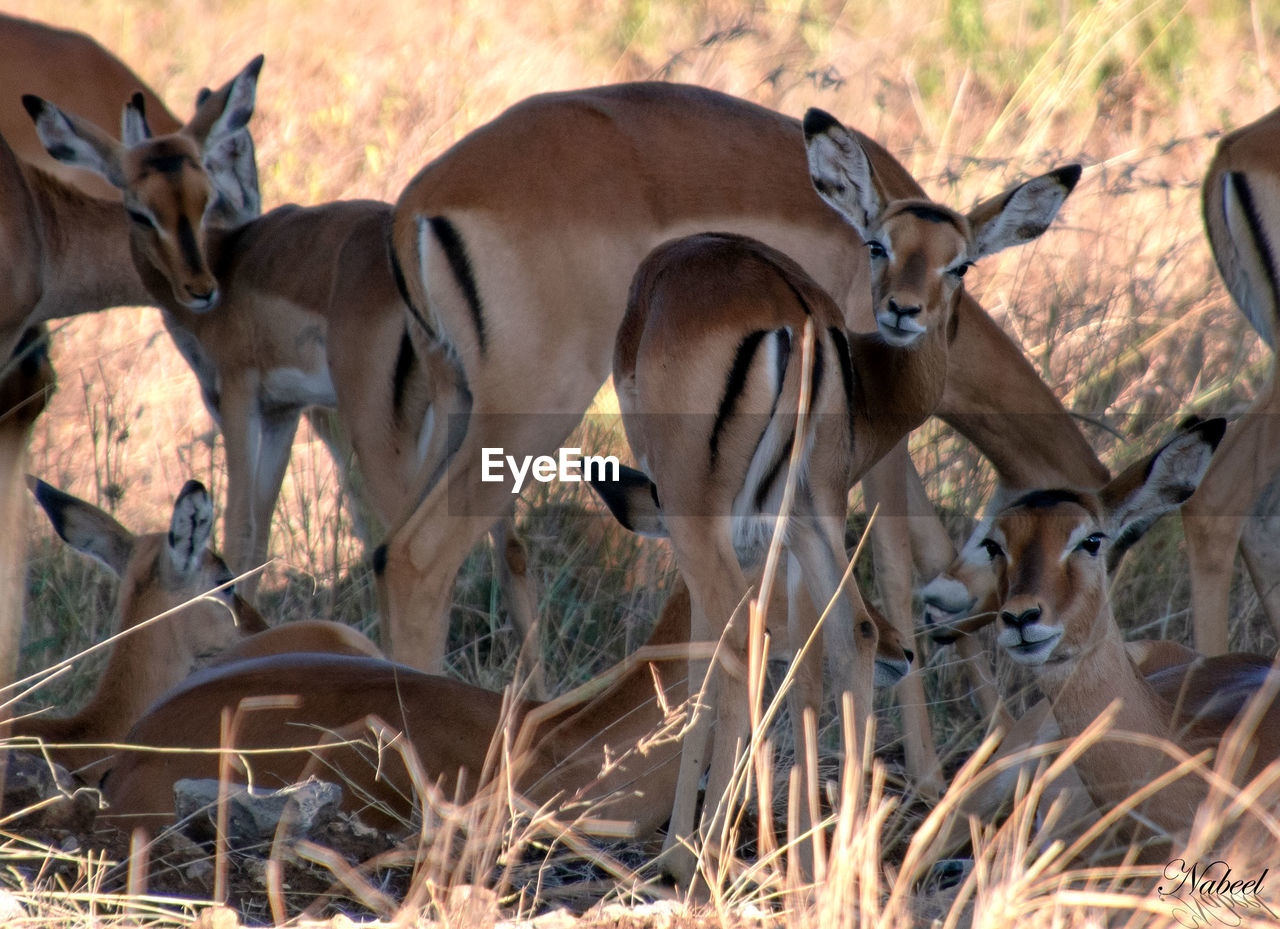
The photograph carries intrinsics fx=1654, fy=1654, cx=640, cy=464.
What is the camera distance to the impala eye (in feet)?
10.9

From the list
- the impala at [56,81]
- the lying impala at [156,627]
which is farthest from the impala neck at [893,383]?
the impala at [56,81]

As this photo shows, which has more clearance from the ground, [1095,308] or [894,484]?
[1095,308]

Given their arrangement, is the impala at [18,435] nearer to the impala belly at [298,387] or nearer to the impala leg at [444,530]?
the impala belly at [298,387]

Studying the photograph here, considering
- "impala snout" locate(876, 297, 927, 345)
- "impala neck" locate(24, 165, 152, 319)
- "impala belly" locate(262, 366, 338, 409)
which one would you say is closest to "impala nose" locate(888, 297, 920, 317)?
"impala snout" locate(876, 297, 927, 345)

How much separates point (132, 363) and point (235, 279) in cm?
181

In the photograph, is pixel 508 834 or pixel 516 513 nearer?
pixel 508 834

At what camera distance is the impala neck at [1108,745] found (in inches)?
129

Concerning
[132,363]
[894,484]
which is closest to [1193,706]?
[894,484]

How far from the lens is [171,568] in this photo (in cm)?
409

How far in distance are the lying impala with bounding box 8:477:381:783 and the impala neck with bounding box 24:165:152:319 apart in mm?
1777

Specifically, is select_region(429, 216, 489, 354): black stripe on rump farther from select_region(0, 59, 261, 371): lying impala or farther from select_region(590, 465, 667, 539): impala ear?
select_region(0, 59, 261, 371): lying impala

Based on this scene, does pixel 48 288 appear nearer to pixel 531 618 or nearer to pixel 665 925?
pixel 531 618

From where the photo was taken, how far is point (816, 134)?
12.9ft

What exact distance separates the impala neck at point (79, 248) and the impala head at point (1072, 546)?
12.1 ft
